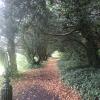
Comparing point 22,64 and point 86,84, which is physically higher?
point 86,84

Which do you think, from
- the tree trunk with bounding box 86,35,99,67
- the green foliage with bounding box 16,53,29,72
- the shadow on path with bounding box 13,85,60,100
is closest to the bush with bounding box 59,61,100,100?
the shadow on path with bounding box 13,85,60,100

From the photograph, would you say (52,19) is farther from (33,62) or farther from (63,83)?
(33,62)

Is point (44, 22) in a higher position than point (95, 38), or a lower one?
higher

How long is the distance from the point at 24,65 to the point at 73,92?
43.4ft

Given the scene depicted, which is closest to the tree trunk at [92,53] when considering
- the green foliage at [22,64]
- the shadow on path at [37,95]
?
the shadow on path at [37,95]

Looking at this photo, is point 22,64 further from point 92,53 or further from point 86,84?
point 86,84

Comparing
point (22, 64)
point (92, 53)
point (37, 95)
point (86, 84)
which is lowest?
point (22, 64)

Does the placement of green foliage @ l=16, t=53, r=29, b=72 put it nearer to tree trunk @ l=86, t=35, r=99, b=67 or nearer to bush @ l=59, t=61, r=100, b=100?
tree trunk @ l=86, t=35, r=99, b=67

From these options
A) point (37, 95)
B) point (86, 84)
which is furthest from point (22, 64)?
point (86, 84)

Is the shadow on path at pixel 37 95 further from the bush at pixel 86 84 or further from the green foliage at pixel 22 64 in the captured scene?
the green foliage at pixel 22 64

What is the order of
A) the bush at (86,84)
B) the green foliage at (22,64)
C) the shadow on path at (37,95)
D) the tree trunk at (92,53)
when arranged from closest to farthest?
1. the bush at (86,84)
2. the shadow on path at (37,95)
3. the tree trunk at (92,53)
4. the green foliage at (22,64)

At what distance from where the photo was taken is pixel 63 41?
51.5 feet

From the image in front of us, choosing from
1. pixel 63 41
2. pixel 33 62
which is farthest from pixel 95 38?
pixel 33 62

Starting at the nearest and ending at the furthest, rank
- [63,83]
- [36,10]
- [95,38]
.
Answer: [36,10]
[63,83]
[95,38]
